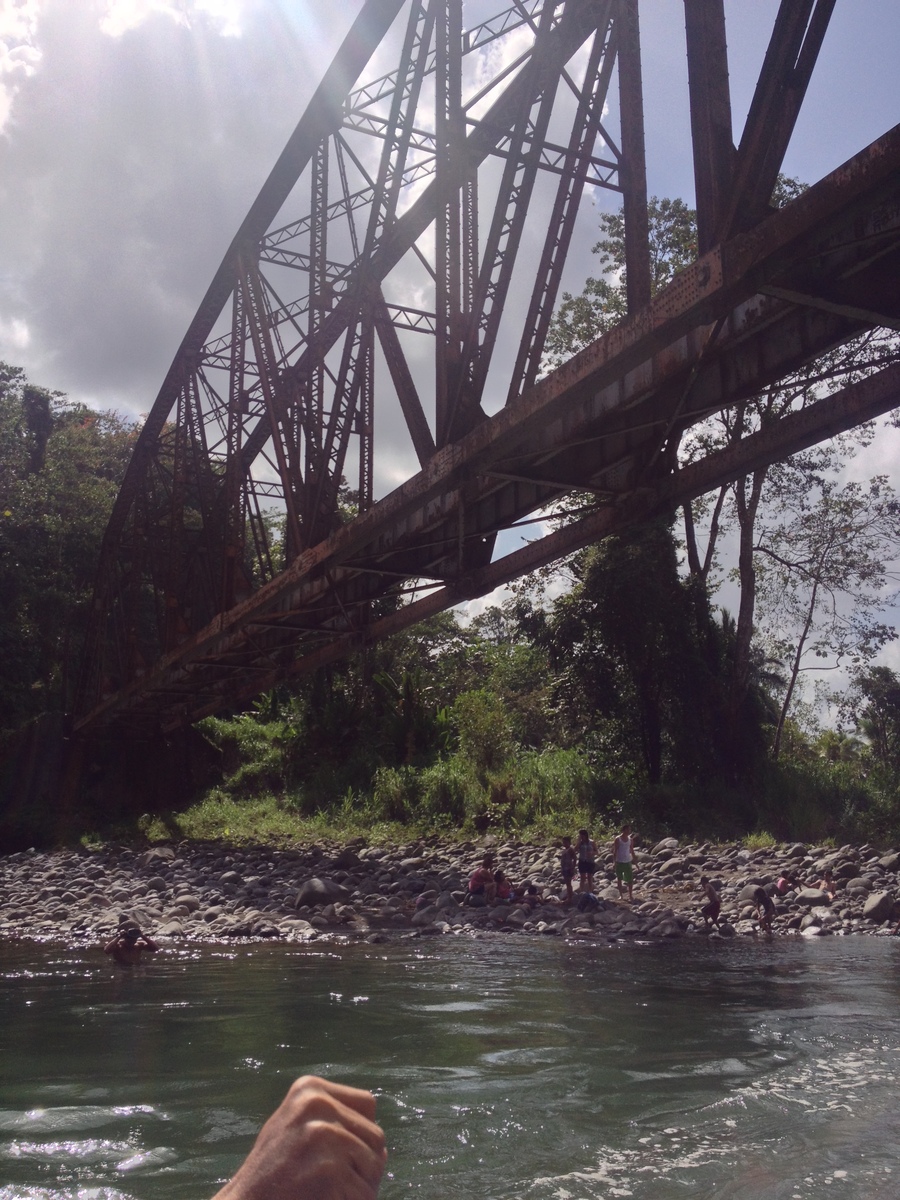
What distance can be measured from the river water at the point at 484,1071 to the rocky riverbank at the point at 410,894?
9.41 ft

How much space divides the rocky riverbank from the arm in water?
38.1ft

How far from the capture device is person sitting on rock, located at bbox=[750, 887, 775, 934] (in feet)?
43.0

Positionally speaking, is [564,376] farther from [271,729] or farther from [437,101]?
[271,729]

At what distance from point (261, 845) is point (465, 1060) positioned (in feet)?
54.5

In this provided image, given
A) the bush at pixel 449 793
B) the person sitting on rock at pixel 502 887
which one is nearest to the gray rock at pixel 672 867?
the person sitting on rock at pixel 502 887

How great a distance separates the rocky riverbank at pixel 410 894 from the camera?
13031 millimetres

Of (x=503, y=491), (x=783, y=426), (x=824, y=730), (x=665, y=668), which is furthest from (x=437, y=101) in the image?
(x=824, y=730)

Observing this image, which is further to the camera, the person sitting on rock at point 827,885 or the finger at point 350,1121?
the person sitting on rock at point 827,885

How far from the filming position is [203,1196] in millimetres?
3617

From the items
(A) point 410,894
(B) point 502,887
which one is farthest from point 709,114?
(A) point 410,894

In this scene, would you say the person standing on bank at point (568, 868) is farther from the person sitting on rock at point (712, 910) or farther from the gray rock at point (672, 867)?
the person sitting on rock at point (712, 910)

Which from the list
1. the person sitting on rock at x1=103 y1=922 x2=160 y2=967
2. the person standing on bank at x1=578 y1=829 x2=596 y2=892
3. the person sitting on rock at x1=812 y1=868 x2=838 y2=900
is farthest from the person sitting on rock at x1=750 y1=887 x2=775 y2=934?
the person sitting on rock at x1=103 y1=922 x2=160 y2=967

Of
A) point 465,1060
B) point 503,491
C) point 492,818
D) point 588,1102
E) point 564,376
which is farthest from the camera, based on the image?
point 492,818

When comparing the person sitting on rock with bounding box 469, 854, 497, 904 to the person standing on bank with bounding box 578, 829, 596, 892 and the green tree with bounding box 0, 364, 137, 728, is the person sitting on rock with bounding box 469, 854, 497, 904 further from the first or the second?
the green tree with bounding box 0, 364, 137, 728
